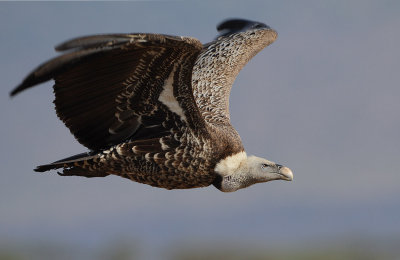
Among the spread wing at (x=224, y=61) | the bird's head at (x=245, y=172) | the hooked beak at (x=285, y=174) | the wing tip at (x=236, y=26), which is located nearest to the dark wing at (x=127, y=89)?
the bird's head at (x=245, y=172)

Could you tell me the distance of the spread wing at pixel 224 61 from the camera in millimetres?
13445

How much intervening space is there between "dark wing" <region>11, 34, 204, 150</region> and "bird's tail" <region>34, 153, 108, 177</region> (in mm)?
207

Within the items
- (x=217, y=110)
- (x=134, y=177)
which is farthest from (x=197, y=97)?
(x=134, y=177)

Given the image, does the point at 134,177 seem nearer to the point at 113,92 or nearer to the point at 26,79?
the point at 113,92

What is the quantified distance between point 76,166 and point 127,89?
5.03ft

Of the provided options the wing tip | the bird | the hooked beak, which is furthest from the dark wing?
the wing tip

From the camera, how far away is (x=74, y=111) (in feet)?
33.9

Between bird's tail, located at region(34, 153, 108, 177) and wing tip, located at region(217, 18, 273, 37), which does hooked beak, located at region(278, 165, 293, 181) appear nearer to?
bird's tail, located at region(34, 153, 108, 177)

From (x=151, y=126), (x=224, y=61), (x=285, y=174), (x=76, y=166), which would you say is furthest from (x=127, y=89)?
(x=224, y=61)

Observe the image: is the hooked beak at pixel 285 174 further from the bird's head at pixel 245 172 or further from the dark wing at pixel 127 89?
the dark wing at pixel 127 89

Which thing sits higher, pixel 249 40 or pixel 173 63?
pixel 249 40

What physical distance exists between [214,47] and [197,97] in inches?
79.1

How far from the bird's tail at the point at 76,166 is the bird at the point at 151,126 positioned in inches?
0.6

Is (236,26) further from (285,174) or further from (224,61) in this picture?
(285,174)
